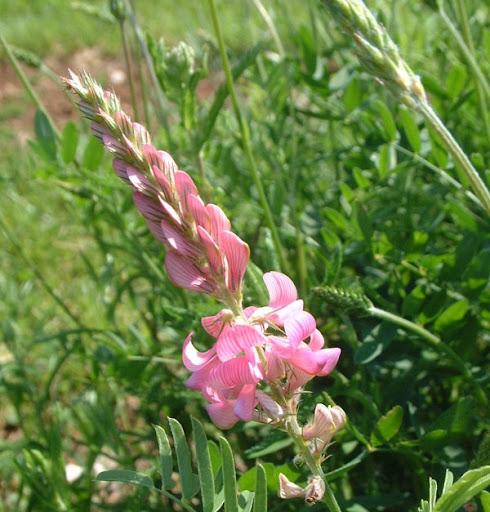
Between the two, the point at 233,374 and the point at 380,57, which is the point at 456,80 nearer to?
the point at 380,57

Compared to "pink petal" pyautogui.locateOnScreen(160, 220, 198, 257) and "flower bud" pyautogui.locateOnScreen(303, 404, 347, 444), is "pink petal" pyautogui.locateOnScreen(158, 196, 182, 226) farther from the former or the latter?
"flower bud" pyautogui.locateOnScreen(303, 404, 347, 444)

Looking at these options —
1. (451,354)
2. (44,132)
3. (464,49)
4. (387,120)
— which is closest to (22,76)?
(44,132)

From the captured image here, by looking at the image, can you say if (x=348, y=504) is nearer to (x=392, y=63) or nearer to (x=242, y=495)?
(x=242, y=495)

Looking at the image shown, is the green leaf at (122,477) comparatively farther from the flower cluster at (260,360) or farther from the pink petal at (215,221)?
the pink petal at (215,221)

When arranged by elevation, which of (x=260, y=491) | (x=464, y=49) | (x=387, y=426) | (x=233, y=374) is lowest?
(x=387, y=426)

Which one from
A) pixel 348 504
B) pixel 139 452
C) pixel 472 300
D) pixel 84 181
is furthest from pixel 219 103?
pixel 139 452

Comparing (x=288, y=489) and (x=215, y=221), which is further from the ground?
(x=215, y=221)

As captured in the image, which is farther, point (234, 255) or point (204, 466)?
point (204, 466)
